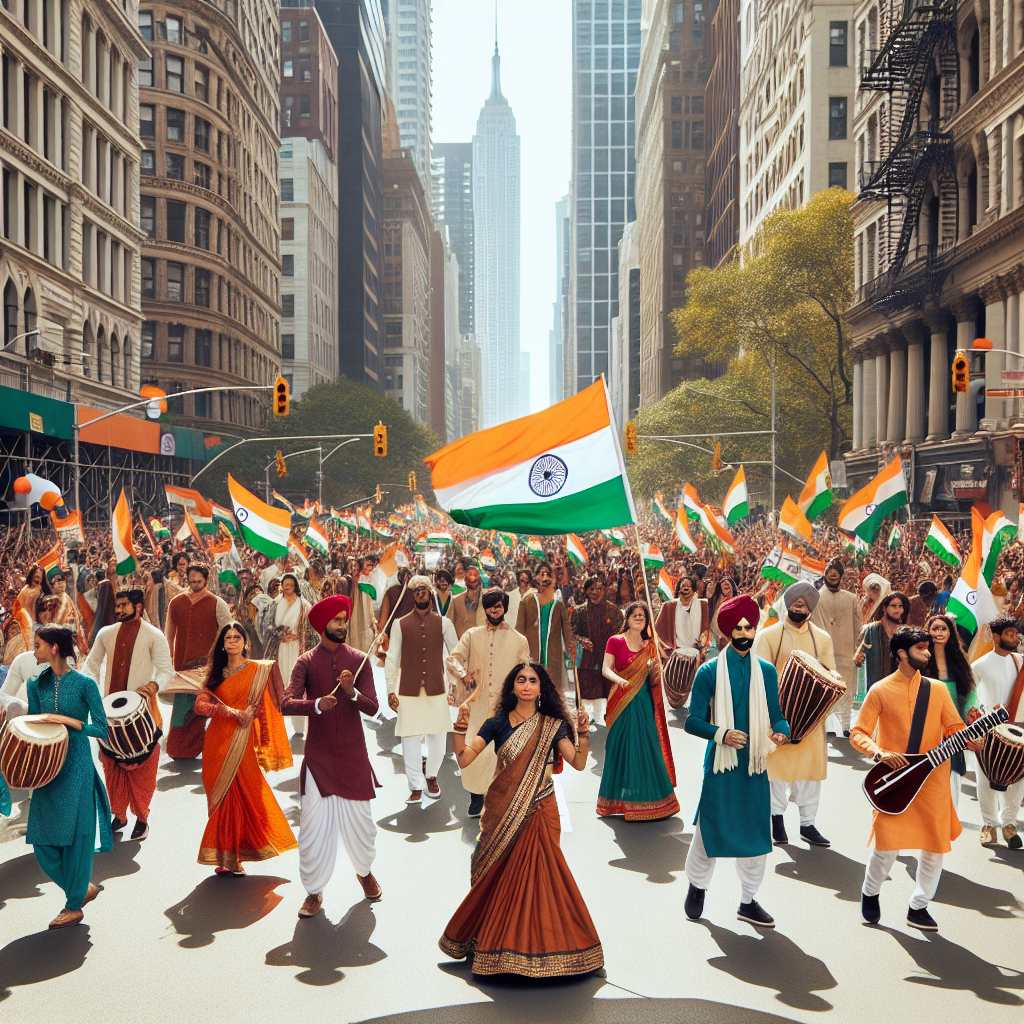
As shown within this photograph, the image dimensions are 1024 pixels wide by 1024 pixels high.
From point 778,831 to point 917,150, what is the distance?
3824 centimetres

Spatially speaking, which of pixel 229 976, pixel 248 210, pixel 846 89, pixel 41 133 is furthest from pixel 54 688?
pixel 248 210

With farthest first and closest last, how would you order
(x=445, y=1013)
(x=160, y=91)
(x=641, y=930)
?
1. (x=160, y=91)
2. (x=641, y=930)
3. (x=445, y=1013)

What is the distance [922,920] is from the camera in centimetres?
657

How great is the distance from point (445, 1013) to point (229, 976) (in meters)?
1.17

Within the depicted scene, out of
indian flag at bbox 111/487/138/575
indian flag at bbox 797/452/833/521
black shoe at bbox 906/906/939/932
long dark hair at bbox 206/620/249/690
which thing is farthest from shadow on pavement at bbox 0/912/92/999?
indian flag at bbox 797/452/833/521

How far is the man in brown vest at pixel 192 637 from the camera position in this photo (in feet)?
36.3

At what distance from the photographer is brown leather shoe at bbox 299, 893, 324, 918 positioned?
680 cm

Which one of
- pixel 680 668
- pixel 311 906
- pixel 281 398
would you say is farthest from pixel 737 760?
pixel 281 398

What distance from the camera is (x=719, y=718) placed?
6.66 metres

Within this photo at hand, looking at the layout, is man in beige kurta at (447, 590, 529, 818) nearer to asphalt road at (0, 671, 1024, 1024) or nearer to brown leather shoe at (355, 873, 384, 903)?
asphalt road at (0, 671, 1024, 1024)

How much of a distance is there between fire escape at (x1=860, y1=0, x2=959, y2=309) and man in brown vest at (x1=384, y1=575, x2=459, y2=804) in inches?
1380

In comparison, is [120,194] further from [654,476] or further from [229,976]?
[229,976]

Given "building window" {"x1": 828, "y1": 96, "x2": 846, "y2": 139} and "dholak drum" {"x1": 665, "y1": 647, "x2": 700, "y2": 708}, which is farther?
"building window" {"x1": 828, "y1": 96, "x2": 846, "y2": 139}

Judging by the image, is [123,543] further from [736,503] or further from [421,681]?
[736,503]
